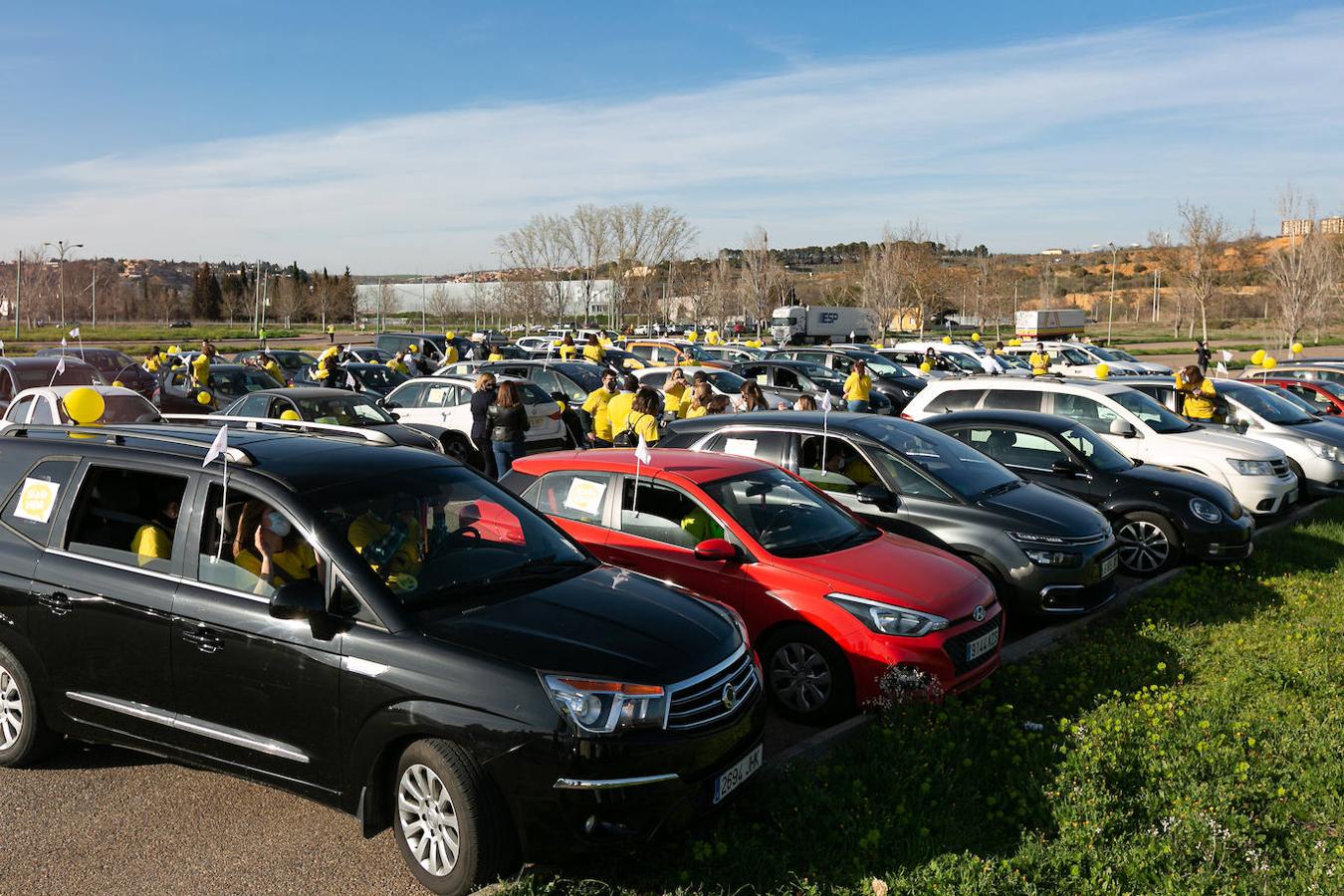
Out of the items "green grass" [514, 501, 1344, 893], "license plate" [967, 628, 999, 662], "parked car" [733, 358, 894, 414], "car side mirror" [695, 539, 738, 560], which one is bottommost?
"green grass" [514, 501, 1344, 893]

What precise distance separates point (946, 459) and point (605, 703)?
5.22 m

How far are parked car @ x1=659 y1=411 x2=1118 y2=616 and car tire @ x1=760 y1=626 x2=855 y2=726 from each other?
1847 mm

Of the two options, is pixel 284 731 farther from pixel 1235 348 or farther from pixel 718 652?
pixel 1235 348

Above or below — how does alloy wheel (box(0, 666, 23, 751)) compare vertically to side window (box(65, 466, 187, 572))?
below

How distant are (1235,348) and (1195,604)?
5068 cm

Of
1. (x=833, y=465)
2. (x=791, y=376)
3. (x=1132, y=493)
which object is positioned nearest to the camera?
(x=833, y=465)

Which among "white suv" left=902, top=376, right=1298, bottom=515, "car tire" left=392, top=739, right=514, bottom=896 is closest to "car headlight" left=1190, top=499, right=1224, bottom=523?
"white suv" left=902, top=376, right=1298, bottom=515

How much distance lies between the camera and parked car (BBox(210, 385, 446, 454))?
546 inches

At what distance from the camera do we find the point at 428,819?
13.3ft

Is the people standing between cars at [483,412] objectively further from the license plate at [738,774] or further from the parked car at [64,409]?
the license plate at [738,774]

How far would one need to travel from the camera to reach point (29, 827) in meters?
4.63

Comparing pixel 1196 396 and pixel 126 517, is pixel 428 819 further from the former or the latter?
pixel 1196 396

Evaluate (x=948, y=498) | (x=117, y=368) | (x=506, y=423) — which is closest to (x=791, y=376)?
(x=506, y=423)

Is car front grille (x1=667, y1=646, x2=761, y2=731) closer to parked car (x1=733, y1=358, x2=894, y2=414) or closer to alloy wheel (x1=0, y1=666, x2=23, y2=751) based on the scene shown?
alloy wheel (x1=0, y1=666, x2=23, y2=751)
